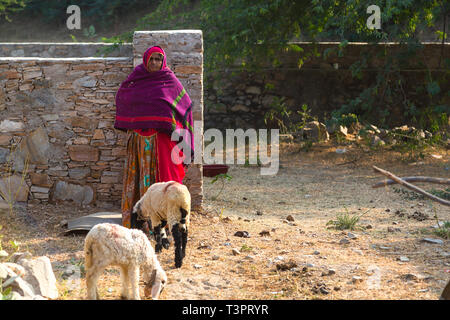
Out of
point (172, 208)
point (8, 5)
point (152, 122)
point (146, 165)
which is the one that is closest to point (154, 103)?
point (152, 122)

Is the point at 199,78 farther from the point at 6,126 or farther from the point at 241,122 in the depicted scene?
the point at 241,122

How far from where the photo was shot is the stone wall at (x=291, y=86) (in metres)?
11.6

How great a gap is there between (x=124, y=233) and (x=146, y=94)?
7.14ft

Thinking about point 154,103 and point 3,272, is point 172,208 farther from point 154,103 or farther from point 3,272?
point 3,272

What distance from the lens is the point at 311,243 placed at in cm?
573

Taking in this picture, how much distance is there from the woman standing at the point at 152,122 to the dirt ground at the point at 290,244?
0.77m

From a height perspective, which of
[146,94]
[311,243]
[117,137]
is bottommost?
[311,243]

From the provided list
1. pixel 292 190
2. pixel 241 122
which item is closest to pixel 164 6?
pixel 241 122

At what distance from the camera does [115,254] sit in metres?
3.79

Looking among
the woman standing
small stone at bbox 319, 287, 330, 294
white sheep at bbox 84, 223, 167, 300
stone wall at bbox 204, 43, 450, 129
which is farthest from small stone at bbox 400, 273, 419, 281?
stone wall at bbox 204, 43, 450, 129

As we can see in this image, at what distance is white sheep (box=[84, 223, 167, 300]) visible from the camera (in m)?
3.78

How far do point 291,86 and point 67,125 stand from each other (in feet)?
21.1

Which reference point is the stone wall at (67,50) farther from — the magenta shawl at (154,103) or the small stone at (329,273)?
the small stone at (329,273)

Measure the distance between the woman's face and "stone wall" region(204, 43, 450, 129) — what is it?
5452 millimetres
